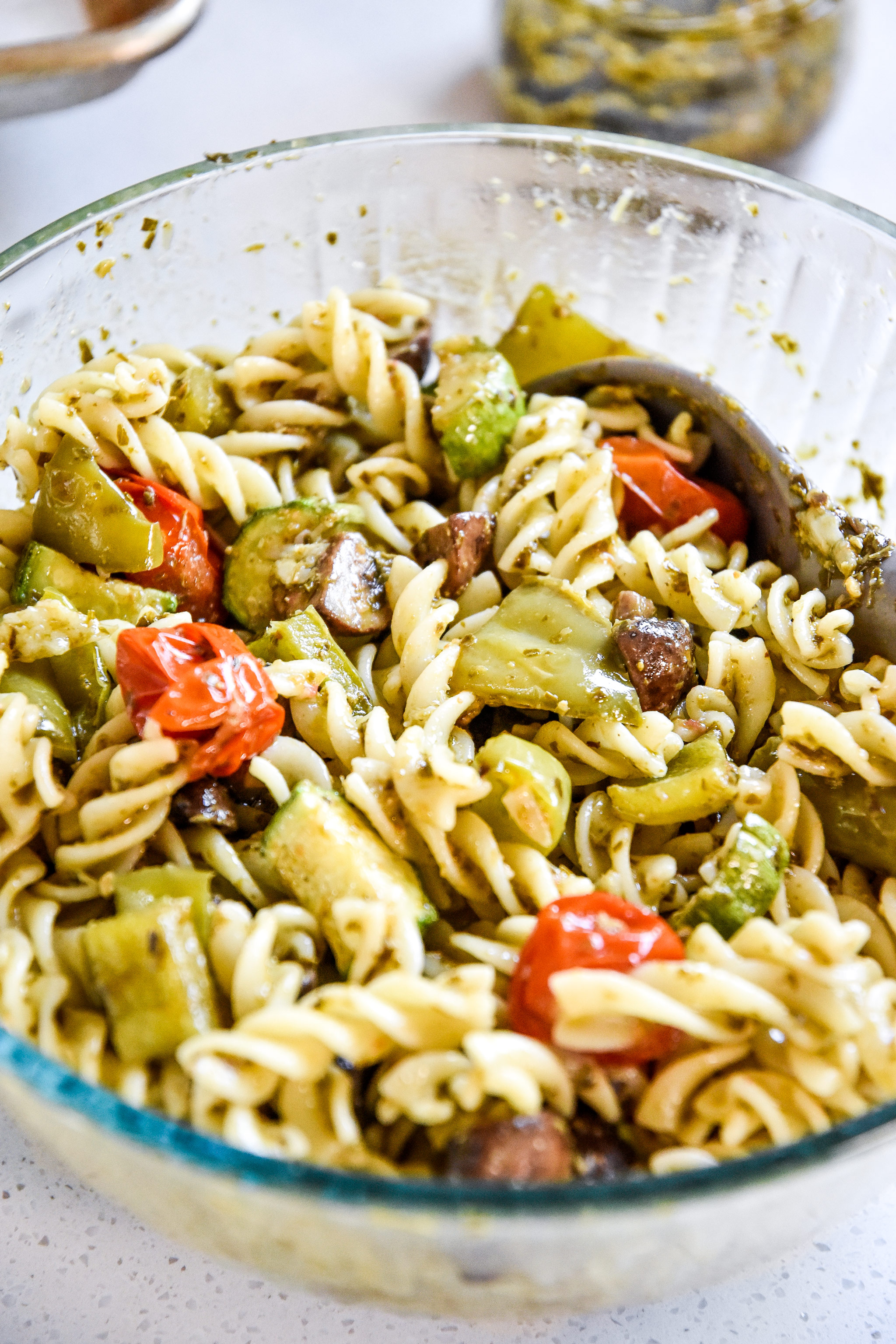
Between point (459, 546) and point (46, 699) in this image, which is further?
point (459, 546)

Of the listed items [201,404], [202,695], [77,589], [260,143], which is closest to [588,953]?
[202,695]

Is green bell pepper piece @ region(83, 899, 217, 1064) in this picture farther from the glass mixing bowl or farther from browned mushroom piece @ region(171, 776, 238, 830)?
the glass mixing bowl

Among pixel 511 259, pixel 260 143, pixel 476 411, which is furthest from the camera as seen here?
pixel 260 143

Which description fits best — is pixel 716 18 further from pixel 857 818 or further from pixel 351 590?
pixel 857 818

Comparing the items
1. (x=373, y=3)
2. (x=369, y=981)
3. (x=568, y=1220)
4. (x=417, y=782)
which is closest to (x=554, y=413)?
(x=417, y=782)

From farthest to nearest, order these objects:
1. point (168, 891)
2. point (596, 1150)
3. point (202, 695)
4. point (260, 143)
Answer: point (260, 143) → point (202, 695) → point (168, 891) → point (596, 1150)

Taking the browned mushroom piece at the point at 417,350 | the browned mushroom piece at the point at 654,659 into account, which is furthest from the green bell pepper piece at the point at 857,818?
the browned mushroom piece at the point at 417,350

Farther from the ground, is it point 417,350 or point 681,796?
point 417,350
